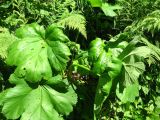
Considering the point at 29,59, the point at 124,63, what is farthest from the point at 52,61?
the point at 124,63

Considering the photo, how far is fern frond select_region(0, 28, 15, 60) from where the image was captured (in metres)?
2.61

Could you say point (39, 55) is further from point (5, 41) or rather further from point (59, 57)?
point (5, 41)

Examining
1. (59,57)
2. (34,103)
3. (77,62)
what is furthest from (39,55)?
(77,62)

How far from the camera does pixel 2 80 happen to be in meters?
2.84

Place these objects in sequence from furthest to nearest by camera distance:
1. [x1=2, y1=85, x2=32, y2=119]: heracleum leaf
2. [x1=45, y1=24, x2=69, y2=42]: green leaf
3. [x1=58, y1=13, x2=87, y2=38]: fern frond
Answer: [x1=58, y1=13, x2=87, y2=38]: fern frond
[x1=45, y1=24, x2=69, y2=42]: green leaf
[x1=2, y1=85, x2=32, y2=119]: heracleum leaf

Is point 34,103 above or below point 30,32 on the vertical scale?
below

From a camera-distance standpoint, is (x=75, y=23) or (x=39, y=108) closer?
(x=39, y=108)

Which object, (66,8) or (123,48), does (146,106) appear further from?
(66,8)

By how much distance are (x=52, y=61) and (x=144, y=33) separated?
1076 millimetres

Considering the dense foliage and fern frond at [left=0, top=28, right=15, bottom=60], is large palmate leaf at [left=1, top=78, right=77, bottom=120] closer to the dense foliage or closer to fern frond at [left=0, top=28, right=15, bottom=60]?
the dense foliage

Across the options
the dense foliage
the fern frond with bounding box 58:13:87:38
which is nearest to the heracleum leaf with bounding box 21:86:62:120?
the dense foliage

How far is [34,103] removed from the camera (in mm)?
2463

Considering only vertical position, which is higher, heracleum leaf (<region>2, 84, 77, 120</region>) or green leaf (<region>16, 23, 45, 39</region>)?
green leaf (<region>16, 23, 45, 39</region>)

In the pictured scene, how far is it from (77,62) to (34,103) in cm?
57
